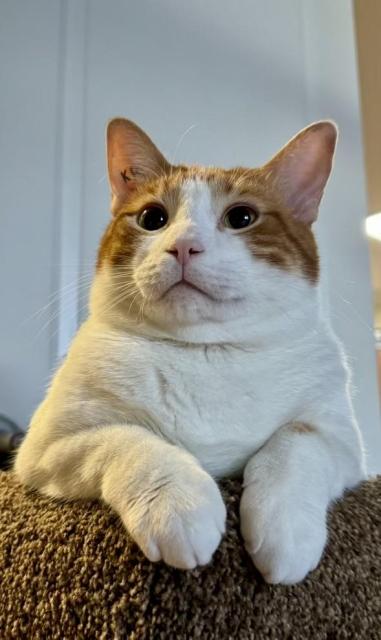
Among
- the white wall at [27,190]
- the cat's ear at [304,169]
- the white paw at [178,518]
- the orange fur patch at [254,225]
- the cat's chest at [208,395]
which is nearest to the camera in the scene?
the white paw at [178,518]

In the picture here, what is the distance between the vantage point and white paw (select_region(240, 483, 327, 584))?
623mm

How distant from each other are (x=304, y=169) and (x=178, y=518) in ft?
2.46

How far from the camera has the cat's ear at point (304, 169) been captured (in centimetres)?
110

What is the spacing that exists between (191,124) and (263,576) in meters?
1.74

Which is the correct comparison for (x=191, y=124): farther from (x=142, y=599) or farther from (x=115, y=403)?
(x=142, y=599)

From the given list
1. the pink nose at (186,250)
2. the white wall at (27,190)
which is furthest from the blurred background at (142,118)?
the pink nose at (186,250)

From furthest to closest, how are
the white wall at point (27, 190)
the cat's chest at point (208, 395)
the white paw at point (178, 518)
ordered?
the white wall at point (27, 190)
the cat's chest at point (208, 395)
the white paw at point (178, 518)

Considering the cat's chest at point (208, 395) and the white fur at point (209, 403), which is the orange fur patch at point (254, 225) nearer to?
the white fur at point (209, 403)

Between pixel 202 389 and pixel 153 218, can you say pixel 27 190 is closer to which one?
pixel 153 218

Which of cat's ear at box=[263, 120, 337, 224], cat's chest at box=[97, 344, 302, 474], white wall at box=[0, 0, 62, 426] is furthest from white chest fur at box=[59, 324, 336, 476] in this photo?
white wall at box=[0, 0, 62, 426]

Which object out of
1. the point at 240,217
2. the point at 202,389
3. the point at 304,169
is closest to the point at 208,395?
the point at 202,389

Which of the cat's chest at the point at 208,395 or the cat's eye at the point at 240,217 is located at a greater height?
the cat's eye at the point at 240,217

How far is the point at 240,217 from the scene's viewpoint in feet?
3.28

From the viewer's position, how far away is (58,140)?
190 centimetres
